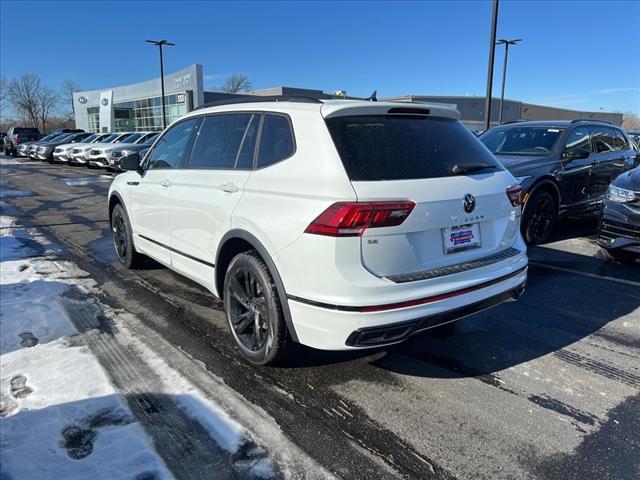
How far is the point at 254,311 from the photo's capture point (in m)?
3.44

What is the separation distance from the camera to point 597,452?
2.56 meters

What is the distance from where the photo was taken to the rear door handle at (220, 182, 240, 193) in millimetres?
3493

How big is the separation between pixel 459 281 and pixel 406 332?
0.49m

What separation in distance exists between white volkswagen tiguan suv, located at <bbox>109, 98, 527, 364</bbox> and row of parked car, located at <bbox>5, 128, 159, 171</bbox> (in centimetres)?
1459

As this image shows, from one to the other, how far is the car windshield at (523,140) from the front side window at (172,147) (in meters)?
5.19

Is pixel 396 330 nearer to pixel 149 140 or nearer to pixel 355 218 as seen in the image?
pixel 355 218

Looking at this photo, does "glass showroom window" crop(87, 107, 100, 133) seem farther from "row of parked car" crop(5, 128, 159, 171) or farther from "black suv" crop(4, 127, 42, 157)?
"row of parked car" crop(5, 128, 159, 171)

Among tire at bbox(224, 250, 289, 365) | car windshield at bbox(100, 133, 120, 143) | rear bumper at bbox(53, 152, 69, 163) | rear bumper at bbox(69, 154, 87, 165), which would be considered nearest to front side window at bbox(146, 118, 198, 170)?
tire at bbox(224, 250, 289, 365)

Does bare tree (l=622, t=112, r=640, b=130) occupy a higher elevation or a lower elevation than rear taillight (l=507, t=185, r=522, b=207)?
higher

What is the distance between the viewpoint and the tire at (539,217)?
6.86 metres

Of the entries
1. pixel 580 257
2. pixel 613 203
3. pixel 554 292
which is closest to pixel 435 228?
pixel 554 292

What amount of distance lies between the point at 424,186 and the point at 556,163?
5.17m

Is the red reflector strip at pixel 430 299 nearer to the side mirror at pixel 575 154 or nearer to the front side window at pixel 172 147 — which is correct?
the front side window at pixel 172 147

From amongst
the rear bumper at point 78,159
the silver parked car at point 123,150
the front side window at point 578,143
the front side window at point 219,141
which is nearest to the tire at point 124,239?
the front side window at point 219,141
